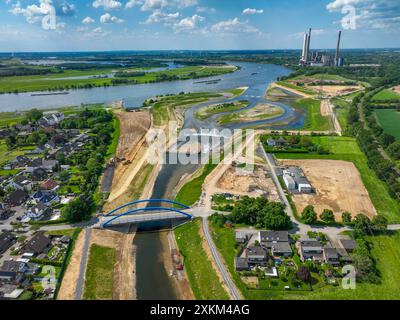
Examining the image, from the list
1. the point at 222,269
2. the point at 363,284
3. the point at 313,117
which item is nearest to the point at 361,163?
the point at 363,284

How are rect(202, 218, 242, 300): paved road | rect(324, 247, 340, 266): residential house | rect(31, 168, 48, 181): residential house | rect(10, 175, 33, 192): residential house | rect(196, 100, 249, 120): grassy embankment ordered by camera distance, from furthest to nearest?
rect(196, 100, 249, 120): grassy embankment, rect(31, 168, 48, 181): residential house, rect(10, 175, 33, 192): residential house, rect(324, 247, 340, 266): residential house, rect(202, 218, 242, 300): paved road

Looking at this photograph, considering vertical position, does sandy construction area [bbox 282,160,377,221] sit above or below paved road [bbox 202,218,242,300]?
above

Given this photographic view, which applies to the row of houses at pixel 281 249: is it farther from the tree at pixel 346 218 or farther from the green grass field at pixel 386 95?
the green grass field at pixel 386 95

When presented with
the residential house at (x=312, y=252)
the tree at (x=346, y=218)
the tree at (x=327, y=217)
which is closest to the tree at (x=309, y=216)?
the tree at (x=327, y=217)

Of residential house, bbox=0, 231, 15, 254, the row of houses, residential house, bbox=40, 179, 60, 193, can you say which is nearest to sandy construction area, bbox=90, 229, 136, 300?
residential house, bbox=0, 231, 15, 254

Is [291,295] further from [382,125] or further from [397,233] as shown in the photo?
[382,125]

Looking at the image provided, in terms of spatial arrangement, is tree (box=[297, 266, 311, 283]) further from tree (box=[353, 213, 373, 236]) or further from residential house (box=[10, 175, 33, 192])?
residential house (box=[10, 175, 33, 192])

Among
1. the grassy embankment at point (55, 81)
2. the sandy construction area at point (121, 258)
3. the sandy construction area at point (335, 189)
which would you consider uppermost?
the grassy embankment at point (55, 81)
